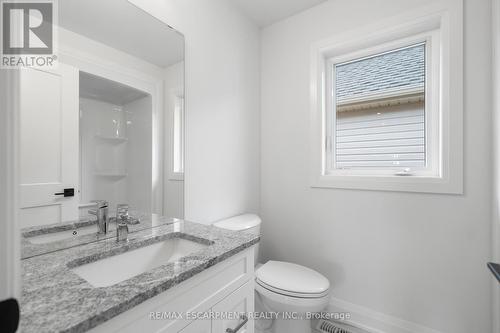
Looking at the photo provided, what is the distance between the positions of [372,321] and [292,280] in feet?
2.27

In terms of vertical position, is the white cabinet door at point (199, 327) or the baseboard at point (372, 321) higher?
the white cabinet door at point (199, 327)

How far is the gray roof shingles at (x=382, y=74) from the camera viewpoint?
154 centimetres

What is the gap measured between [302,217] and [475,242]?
1010 millimetres

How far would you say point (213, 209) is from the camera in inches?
62.2

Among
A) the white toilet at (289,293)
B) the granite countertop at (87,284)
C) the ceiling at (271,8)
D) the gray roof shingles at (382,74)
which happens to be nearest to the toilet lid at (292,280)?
the white toilet at (289,293)

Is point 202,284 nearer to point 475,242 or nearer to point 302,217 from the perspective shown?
point 302,217

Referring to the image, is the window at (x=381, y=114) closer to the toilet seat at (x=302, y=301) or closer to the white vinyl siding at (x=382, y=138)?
the white vinyl siding at (x=382, y=138)

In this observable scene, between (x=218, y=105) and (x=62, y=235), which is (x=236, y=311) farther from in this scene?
(x=218, y=105)

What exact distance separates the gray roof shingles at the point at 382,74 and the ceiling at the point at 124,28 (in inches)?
49.2

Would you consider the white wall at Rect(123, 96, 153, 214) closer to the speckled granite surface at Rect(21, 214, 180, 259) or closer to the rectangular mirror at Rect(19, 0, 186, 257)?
the rectangular mirror at Rect(19, 0, 186, 257)

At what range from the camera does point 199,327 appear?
28.2 inches

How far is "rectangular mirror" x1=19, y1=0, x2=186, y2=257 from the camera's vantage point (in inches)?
30.0

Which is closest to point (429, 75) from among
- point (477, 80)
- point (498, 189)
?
point (477, 80)

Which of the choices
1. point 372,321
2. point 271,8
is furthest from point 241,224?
point 271,8
